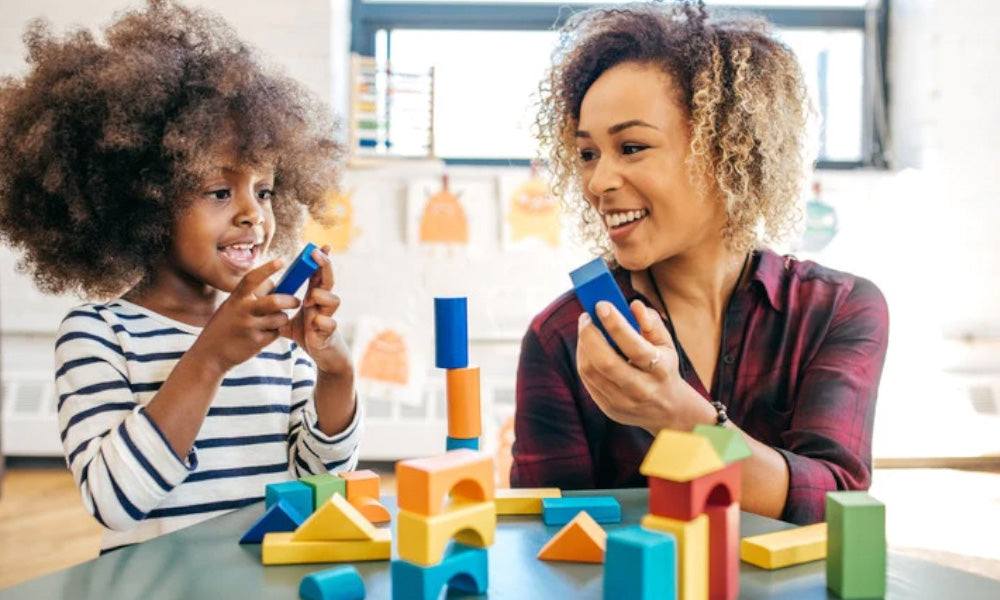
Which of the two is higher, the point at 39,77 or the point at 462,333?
the point at 39,77

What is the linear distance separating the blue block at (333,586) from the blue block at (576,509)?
203 mm

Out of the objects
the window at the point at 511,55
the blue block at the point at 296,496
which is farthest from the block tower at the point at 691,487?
the window at the point at 511,55

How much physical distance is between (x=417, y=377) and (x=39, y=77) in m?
1.85

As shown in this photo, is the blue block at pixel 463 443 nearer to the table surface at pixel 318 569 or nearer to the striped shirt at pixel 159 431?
the table surface at pixel 318 569

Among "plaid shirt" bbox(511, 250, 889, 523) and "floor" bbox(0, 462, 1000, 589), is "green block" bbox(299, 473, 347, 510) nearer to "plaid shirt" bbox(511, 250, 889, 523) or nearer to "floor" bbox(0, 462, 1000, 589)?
"plaid shirt" bbox(511, 250, 889, 523)

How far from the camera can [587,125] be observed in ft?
3.40

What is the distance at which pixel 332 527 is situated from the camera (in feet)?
2.02

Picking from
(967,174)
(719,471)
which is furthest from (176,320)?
(967,174)

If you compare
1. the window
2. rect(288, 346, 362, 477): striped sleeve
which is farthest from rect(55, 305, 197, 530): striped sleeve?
the window

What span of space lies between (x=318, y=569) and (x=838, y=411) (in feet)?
1.89

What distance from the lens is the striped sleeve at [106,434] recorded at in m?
0.81

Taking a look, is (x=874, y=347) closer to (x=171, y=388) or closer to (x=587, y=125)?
(x=587, y=125)

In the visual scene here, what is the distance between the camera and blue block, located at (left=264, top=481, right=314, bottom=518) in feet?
2.27

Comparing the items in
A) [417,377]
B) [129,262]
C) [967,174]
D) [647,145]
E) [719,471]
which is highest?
[967,174]
